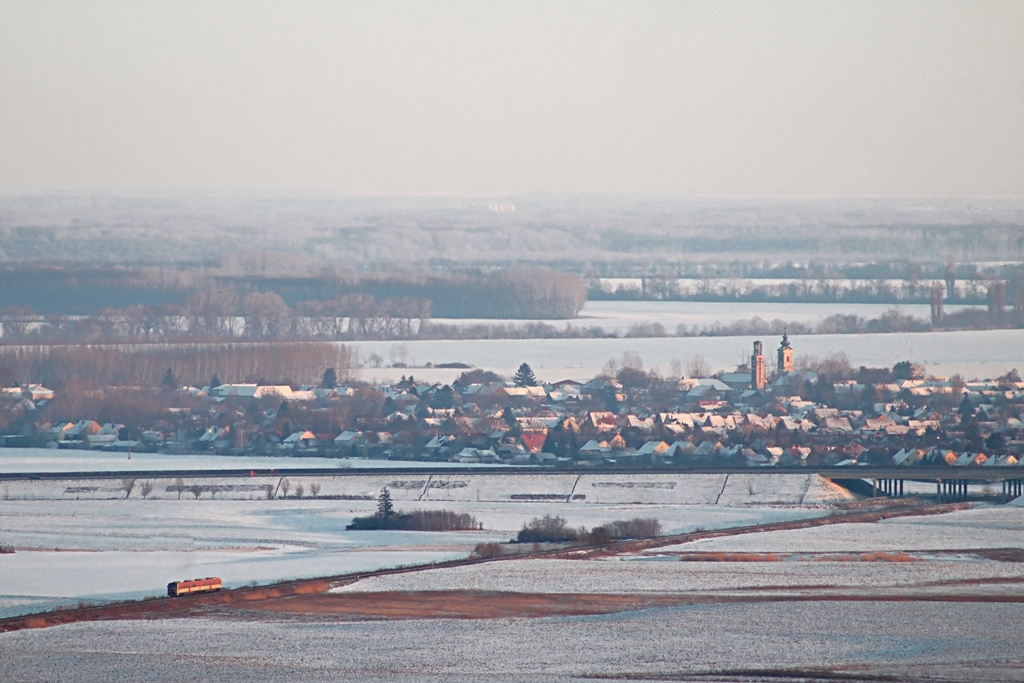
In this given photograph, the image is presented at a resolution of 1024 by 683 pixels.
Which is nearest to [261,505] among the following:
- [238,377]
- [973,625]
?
[973,625]

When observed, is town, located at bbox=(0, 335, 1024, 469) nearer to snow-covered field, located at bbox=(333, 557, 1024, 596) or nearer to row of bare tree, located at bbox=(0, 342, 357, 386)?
row of bare tree, located at bbox=(0, 342, 357, 386)

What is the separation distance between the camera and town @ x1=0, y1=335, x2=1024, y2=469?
55.5 meters

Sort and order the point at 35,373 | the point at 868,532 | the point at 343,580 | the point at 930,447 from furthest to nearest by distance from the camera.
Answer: the point at 35,373 → the point at 930,447 → the point at 868,532 → the point at 343,580

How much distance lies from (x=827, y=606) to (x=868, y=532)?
35.8 feet

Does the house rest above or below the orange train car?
below

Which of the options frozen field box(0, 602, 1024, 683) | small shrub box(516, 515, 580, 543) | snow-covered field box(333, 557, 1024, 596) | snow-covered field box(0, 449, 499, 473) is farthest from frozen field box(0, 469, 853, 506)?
frozen field box(0, 602, 1024, 683)

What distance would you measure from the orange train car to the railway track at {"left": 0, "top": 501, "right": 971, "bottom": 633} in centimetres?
19

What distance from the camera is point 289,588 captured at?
91.3 ft

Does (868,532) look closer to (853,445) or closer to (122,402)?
(853,445)

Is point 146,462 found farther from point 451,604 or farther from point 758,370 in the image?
point 758,370

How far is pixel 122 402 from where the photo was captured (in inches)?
2702

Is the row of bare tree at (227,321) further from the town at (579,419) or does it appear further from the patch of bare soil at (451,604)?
the patch of bare soil at (451,604)

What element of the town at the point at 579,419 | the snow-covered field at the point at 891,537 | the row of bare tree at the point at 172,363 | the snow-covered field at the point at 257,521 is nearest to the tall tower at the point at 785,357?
the town at the point at 579,419

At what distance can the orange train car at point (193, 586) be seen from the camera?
27.0 m
